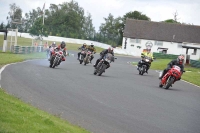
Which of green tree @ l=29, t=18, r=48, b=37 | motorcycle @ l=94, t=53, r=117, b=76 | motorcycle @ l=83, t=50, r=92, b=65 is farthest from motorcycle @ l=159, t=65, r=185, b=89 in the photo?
green tree @ l=29, t=18, r=48, b=37

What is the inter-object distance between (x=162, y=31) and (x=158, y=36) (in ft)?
5.25

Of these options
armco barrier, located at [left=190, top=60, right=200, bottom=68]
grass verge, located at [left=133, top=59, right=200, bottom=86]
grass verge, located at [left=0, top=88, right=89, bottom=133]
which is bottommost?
grass verge, located at [left=133, top=59, right=200, bottom=86]

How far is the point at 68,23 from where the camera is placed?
137500 millimetres

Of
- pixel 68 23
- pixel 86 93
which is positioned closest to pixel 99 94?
pixel 86 93

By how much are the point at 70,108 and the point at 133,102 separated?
3.35 m

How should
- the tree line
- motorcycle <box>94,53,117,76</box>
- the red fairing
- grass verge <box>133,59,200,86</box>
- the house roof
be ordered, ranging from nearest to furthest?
the red fairing, motorcycle <box>94,53,117,76</box>, grass verge <box>133,59,200,86</box>, the house roof, the tree line

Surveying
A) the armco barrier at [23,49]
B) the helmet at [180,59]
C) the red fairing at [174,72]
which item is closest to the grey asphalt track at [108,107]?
the red fairing at [174,72]

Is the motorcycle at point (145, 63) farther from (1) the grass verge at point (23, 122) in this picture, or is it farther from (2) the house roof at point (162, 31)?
(2) the house roof at point (162, 31)

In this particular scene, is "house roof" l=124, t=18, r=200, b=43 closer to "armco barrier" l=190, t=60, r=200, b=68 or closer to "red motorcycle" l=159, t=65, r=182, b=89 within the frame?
"armco barrier" l=190, t=60, r=200, b=68

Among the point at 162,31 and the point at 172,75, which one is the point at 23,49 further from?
the point at 162,31

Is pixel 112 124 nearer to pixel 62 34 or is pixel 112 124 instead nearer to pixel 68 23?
pixel 62 34

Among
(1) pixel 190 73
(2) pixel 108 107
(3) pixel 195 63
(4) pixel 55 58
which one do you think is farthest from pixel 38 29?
(2) pixel 108 107

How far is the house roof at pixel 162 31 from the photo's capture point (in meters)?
112

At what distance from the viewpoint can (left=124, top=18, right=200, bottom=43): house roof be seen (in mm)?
112000
